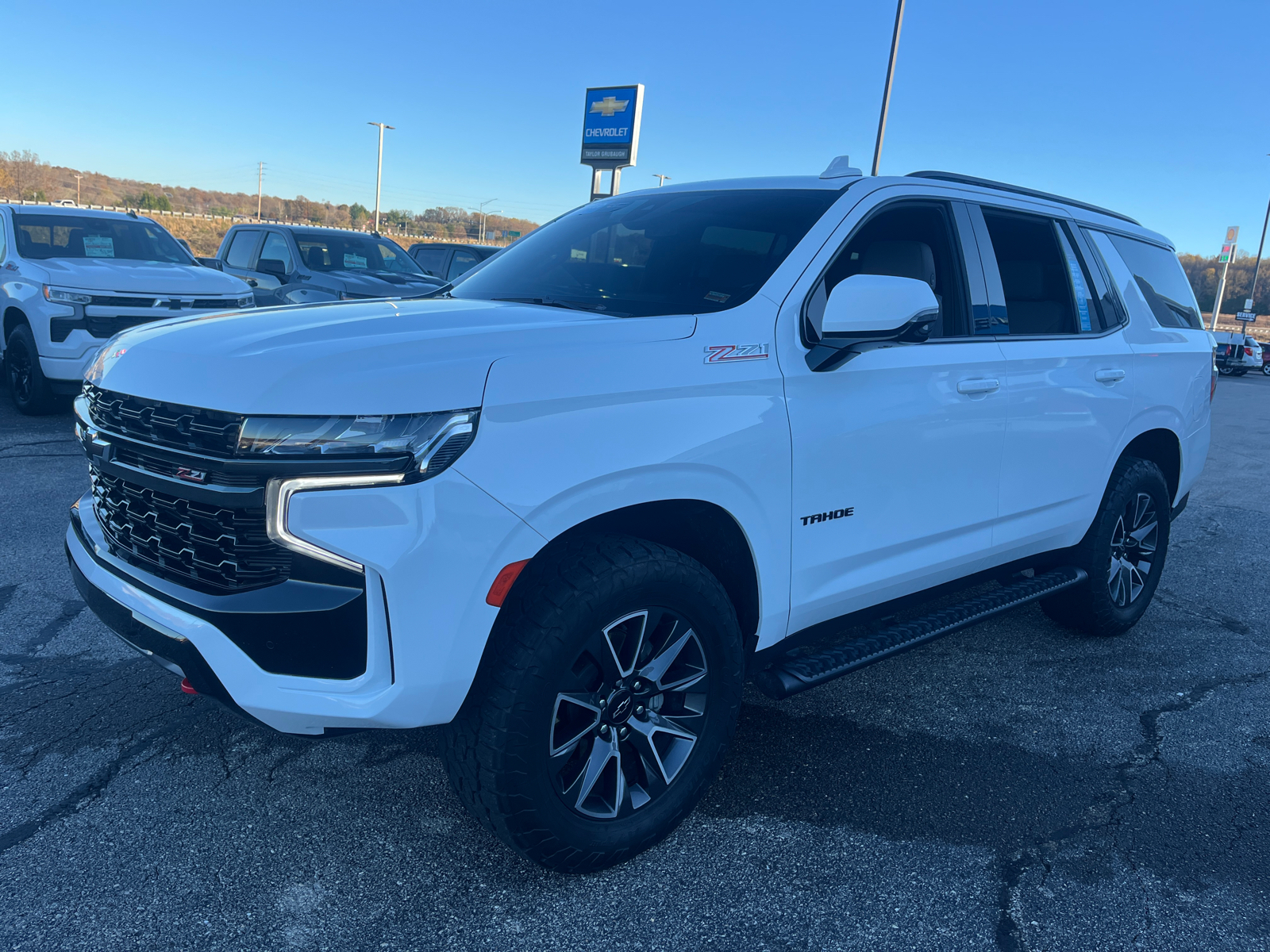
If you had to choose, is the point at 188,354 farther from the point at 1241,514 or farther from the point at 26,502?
the point at 1241,514

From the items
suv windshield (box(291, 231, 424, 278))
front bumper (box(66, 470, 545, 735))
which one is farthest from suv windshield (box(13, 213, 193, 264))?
front bumper (box(66, 470, 545, 735))

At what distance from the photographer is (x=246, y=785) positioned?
2.83m

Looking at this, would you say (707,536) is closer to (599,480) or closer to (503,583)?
(599,480)

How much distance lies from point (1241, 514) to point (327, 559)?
7997 millimetres

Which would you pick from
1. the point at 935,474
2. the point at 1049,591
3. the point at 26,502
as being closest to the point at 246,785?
the point at 935,474

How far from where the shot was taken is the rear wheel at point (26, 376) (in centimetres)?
820

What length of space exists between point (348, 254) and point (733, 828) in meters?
10.7

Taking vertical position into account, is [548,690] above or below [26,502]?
above

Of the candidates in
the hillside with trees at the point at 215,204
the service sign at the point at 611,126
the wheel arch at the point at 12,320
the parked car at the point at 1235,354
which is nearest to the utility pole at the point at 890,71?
the service sign at the point at 611,126

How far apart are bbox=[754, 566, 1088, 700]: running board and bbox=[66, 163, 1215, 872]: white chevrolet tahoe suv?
0.04 ft

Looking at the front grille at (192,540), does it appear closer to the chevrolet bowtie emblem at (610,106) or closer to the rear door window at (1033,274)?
the rear door window at (1033,274)

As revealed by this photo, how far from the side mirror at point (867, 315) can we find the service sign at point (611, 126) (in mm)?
17928

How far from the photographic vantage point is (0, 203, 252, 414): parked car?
26.1 ft

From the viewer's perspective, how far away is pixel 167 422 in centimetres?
221
